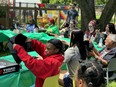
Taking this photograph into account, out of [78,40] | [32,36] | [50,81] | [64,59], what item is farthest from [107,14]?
[50,81]

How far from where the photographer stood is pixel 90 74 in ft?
5.62

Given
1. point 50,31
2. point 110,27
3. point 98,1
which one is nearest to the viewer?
point 110,27

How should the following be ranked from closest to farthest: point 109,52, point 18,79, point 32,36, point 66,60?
point 66,60, point 18,79, point 109,52, point 32,36

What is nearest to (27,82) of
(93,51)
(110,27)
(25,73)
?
(25,73)

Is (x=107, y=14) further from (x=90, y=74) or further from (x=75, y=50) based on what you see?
(x=90, y=74)

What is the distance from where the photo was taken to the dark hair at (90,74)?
1.71 m

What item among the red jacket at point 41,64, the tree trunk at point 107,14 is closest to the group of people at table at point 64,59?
the red jacket at point 41,64

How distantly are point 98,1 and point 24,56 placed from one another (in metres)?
45.7

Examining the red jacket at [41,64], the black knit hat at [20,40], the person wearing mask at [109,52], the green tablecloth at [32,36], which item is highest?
the black knit hat at [20,40]

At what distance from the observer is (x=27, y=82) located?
4.42m

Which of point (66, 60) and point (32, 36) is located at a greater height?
point (66, 60)

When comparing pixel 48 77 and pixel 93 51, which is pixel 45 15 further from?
pixel 48 77

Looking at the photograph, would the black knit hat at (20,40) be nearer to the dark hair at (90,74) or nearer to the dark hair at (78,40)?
the dark hair at (78,40)

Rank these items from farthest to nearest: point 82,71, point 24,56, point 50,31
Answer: point 50,31, point 24,56, point 82,71
